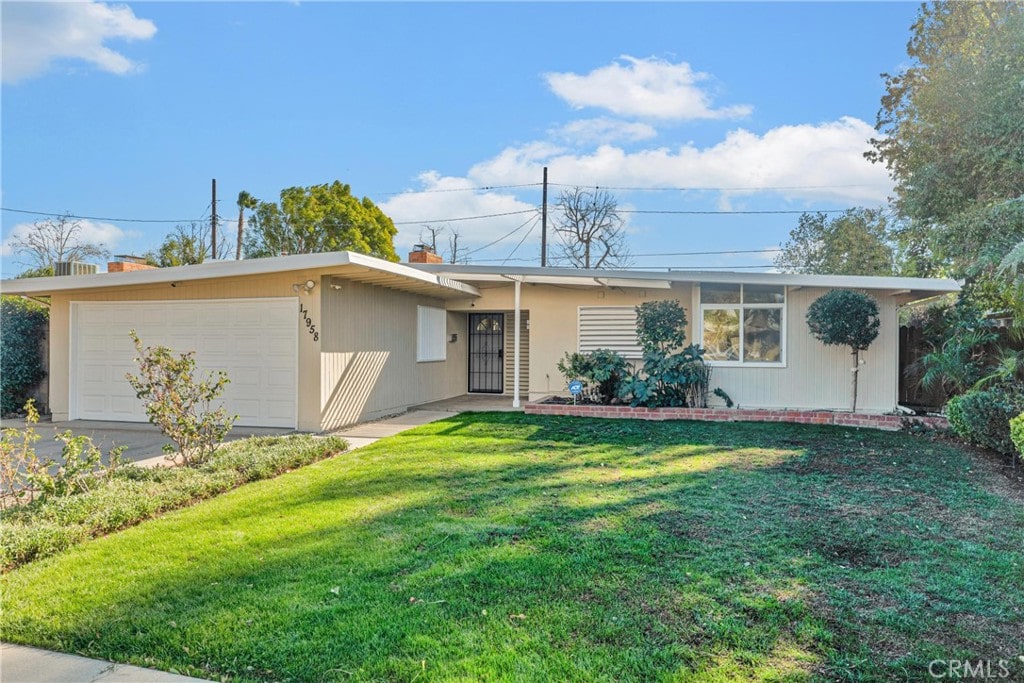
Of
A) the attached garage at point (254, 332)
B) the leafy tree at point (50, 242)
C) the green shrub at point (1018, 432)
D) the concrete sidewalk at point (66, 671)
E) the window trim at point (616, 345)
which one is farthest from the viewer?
the leafy tree at point (50, 242)

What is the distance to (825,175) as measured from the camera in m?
20.6

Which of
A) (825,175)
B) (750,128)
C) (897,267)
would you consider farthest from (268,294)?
(897,267)

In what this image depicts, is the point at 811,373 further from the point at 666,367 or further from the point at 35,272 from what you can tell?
the point at 35,272

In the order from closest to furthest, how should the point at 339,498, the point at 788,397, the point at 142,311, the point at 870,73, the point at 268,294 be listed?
the point at 339,498, the point at 268,294, the point at 142,311, the point at 788,397, the point at 870,73

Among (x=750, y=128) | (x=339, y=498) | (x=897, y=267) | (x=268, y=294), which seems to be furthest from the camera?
(x=897, y=267)

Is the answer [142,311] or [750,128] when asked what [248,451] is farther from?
[750,128]

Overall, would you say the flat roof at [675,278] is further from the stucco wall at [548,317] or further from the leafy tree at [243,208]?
the leafy tree at [243,208]

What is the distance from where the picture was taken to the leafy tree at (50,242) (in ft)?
74.2

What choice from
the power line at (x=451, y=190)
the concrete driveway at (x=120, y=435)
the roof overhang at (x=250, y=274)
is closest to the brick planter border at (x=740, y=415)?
the roof overhang at (x=250, y=274)

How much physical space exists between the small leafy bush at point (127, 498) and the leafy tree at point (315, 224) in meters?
20.0

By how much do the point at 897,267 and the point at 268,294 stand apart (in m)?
21.0

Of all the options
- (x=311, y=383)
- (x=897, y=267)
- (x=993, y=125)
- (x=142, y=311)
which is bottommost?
(x=311, y=383)

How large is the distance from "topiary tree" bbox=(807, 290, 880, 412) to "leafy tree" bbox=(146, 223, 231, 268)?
24.7 metres

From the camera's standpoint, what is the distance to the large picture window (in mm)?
11188
